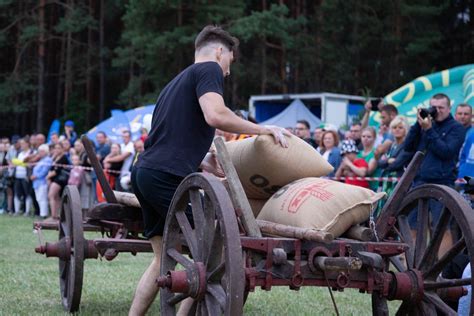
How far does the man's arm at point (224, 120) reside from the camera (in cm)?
443

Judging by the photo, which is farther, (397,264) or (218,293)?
(397,264)

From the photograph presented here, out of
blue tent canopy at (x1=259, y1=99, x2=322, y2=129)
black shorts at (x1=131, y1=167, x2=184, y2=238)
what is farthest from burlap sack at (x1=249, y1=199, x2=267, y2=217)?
blue tent canopy at (x1=259, y1=99, x2=322, y2=129)

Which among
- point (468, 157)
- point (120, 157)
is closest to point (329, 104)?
point (120, 157)

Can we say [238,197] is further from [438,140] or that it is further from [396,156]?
[396,156]

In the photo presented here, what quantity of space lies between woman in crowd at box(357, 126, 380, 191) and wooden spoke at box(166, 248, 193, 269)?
5.79 m

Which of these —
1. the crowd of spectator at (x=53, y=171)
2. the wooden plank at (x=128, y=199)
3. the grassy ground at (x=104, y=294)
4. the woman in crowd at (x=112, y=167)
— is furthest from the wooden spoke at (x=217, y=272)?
the woman in crowd at (x=112, y=167)

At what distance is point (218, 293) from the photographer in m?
4.00

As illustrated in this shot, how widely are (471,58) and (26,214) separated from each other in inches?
750

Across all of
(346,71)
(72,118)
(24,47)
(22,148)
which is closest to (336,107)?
(22,148)

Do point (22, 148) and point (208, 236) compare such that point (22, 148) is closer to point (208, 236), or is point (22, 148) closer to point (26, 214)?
point (26, 214)

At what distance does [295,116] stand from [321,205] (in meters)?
18.3

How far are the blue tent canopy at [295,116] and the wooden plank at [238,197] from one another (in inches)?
693

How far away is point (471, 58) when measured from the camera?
101ft

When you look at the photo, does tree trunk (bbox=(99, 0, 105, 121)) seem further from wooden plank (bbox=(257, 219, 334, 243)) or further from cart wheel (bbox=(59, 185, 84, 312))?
wooden plank (bbox=(257, 219, 334, 243))
